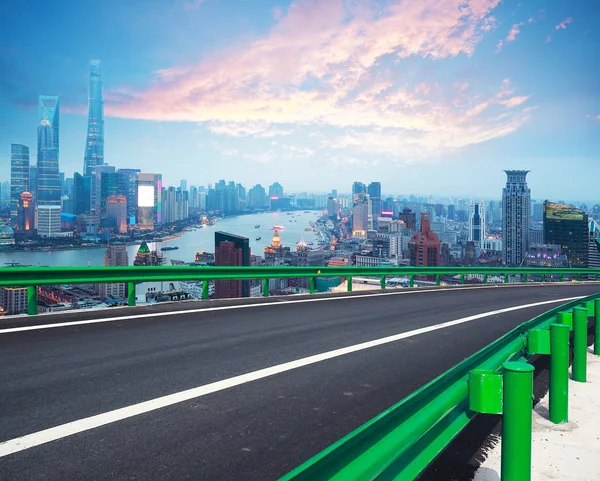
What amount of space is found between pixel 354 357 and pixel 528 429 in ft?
12.3

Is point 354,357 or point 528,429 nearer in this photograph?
point 528,429

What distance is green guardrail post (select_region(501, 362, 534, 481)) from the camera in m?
2.55

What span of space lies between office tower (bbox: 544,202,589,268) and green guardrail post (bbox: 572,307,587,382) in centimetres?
14055

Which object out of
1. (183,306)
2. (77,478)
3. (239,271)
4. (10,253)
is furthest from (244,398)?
(10,253)

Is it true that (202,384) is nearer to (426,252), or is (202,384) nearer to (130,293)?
(130,293)

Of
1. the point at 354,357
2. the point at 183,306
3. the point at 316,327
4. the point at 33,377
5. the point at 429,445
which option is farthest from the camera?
the point at 183,306

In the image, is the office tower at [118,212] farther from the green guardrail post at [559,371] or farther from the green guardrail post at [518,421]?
the green guardrail post at [518,421]

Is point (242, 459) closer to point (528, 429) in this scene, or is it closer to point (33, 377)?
point (528, 429)

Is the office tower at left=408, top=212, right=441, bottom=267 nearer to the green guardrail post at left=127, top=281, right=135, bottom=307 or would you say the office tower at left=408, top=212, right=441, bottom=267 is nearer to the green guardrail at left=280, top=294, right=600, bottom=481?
the green guardrail post at left=127, top=281, right=135, bottom=307

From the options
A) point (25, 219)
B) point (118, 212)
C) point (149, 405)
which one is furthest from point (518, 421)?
point (118, 212)

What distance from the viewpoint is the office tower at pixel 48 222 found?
109 m

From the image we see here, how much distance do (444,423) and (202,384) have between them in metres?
2.98

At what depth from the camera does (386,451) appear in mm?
1815

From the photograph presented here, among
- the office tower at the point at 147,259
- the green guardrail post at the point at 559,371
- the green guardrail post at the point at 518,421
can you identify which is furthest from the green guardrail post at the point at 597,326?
the office tower at the point at 147,259
